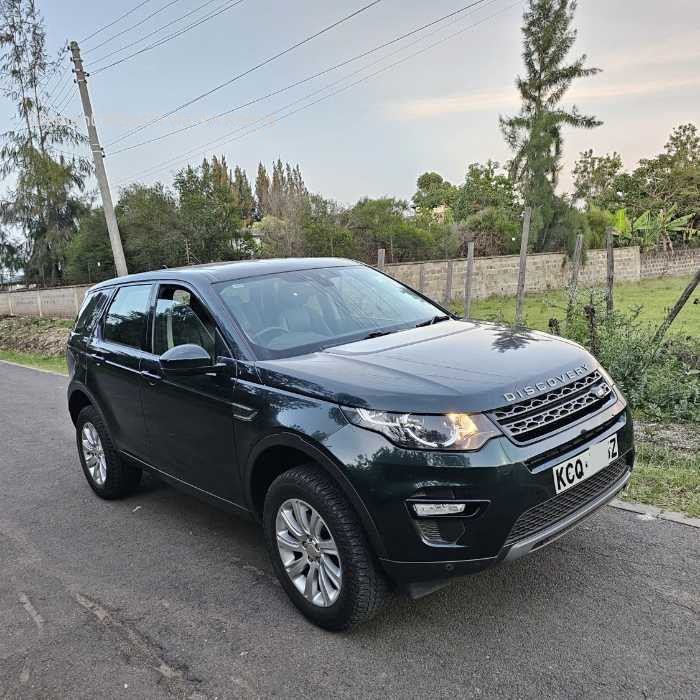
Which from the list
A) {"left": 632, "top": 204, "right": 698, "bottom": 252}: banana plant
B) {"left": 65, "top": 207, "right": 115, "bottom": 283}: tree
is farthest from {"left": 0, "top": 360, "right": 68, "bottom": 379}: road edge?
{"left": 632, "top": 204, "right": 698, "bottom": 252}: banana plant

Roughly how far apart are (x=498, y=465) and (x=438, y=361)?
652 millimetres

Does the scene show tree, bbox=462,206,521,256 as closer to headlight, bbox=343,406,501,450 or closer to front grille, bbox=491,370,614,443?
front grille, bbox=491,370,614,443

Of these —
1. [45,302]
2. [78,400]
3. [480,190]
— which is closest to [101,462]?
[78,400]

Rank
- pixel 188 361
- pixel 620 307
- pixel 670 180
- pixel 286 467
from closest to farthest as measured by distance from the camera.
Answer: pixel 286 467, pixel 188 361, pixel 620 307, pixel 670 180

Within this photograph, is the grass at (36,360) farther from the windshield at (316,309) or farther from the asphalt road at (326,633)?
the windshield at (316,309)

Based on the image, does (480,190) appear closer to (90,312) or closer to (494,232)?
(494,232)

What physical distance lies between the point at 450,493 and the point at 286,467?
1.00 meters

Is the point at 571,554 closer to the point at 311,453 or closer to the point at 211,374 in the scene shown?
the point at 311,453

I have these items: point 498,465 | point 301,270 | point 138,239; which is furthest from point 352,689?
point 138,239

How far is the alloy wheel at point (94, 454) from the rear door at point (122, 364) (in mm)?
340

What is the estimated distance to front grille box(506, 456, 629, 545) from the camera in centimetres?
265

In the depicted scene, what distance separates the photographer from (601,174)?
45.2m

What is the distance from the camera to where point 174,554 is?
158 inches

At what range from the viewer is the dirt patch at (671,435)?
16.5ft
